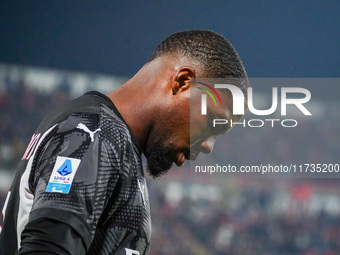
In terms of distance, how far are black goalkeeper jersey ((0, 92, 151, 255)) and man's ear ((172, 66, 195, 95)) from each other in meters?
0.16

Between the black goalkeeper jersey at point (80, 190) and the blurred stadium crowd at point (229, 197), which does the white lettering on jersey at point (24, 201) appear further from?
the blurred stadium crowd at point (229, 197)

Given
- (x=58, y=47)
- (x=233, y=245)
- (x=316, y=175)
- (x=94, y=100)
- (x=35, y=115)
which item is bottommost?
(x=233, y=245)

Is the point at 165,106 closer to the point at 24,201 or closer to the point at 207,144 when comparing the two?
the point at 207,144

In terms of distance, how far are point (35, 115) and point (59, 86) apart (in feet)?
1.53

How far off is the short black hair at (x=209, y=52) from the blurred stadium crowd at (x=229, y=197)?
479 centimetres

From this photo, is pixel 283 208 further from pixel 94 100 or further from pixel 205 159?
pixel 94 100

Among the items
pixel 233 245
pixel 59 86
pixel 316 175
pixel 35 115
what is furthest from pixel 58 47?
pixel 316 175

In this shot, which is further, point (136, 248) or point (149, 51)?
point (149, 51)

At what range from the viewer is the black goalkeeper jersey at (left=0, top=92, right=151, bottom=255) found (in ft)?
2.30

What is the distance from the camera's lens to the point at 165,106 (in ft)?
3.31

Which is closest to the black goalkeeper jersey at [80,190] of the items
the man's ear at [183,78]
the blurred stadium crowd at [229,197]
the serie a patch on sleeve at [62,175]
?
the serie a patch on sleeve at [62,175]

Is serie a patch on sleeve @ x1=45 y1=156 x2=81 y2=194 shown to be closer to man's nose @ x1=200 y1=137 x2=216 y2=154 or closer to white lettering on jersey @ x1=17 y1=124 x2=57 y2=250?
white lettering on jersey @ x1=17 y1=124 x2=57 y2=250

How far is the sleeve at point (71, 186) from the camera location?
27.2 inches

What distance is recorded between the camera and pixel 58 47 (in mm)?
5910
